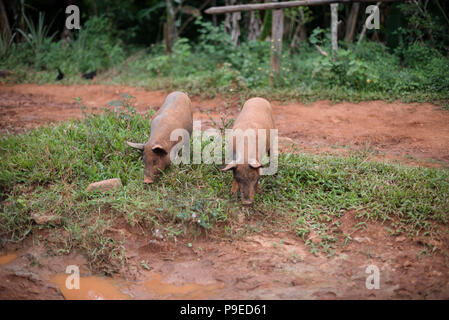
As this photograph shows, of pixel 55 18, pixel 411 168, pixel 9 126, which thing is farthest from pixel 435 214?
pixel 55 18

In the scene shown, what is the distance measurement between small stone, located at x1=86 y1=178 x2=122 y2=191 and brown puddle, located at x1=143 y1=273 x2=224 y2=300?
138 cm

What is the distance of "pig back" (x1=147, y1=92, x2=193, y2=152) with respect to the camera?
481 cm

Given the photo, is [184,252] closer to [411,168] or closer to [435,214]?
[435,214]

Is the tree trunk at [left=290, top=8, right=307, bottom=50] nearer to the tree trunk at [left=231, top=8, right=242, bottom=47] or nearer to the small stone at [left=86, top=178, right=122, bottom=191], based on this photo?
the tree trunk at [left=231, top=8, right=242, bottom=47]

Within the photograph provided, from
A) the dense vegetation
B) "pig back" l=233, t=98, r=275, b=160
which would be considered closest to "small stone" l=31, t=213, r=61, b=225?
"pig back" l=233, t=98, r=275, b=160

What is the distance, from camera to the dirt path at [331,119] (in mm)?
5828

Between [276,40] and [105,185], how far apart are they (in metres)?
5.05

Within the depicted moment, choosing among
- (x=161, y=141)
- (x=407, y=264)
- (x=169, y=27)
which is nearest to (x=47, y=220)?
(x=161, y=141)

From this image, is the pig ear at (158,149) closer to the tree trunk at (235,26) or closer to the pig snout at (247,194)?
the pig snout at (247,194)

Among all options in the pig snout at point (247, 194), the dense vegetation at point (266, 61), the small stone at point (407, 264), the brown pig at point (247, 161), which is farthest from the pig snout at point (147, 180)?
the dense vegetation at point (266, 61)

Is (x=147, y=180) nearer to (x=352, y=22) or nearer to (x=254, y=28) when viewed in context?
(x=352, y=22)

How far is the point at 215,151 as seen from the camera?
540 centimetres

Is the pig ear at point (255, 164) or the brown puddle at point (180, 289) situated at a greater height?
the pig ear at point (255, 164)

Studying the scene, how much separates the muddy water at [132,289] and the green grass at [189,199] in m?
0.19
